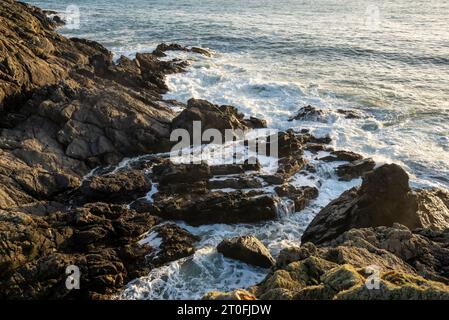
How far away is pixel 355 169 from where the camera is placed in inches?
974

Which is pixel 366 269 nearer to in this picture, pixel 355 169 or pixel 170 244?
pixel 170 244

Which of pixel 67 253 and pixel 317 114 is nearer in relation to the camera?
pixel 67 253

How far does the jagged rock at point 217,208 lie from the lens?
2046cm

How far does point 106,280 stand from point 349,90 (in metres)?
30.9

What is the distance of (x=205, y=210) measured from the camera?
2064cm

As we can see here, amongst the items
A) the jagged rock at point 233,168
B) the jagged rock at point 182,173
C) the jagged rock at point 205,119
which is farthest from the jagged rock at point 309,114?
the jagged rock at point 182,173

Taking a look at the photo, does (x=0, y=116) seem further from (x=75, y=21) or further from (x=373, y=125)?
(x=75, y=21)

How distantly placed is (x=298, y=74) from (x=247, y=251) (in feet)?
103

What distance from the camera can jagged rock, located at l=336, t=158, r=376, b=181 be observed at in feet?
80.5

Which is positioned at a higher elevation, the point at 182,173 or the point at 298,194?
the point at 182,173

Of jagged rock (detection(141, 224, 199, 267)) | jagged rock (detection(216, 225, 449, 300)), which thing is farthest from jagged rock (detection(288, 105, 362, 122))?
jagged rock (detection(216, 225, 449, 300))

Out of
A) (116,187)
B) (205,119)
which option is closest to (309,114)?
(205,119)

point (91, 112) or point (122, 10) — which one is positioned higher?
point (122, 10)
